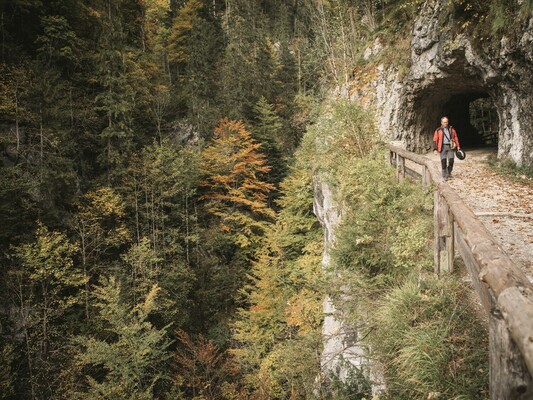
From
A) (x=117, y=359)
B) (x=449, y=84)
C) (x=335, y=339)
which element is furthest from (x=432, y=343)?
(x=449, y=84)

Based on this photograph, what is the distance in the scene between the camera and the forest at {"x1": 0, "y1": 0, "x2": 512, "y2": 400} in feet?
31.5

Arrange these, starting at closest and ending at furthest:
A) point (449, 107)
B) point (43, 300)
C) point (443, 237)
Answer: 1. point (443, 237)
2. point (43, 300)
3. point (449, 107)

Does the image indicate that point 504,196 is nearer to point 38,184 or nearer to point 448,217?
point 448,217

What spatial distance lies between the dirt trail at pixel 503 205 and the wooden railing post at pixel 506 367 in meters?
3.10

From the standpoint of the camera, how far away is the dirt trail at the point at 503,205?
4957 mm

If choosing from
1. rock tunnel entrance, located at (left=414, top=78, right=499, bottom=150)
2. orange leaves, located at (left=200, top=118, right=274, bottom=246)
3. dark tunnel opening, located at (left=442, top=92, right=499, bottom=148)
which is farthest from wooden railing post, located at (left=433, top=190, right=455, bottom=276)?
orange leaves, located at (left=200, top=118, right=274, bottom=246)

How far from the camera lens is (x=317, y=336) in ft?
29.7

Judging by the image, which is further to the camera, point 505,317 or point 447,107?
point 447,107

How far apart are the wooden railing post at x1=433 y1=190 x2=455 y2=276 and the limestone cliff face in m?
8.37

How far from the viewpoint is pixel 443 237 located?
434 centimetres

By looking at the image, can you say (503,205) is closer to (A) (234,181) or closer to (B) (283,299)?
(B) (283,299)

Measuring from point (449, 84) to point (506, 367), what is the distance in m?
16.3

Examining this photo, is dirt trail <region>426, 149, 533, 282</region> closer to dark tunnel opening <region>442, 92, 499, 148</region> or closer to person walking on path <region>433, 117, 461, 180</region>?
person walking on path <region>433, 117, 461, 180</region>

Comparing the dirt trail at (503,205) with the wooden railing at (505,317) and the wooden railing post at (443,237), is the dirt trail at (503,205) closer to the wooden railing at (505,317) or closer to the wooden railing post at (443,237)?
the wooden railing post at (443,237)
